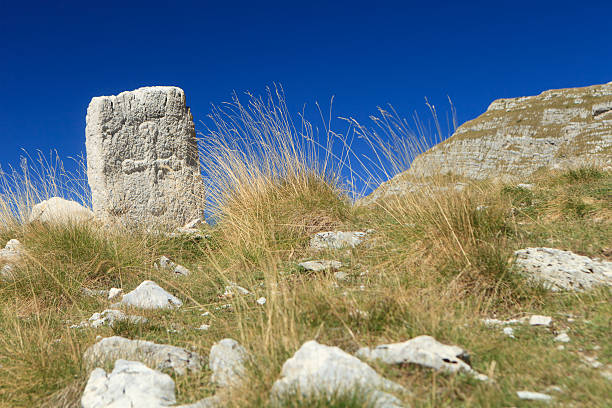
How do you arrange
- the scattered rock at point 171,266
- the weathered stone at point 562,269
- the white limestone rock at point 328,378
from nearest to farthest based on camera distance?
1. the white limestone rock at point 328,378
2. the weathered stone at point 562,269
3. the scattered rock at point 171,266

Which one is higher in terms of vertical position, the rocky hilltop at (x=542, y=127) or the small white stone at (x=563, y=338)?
the rocky hilltop at (x=542, y=127)

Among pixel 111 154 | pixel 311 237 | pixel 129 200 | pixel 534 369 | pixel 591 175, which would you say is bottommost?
pixel 534 369

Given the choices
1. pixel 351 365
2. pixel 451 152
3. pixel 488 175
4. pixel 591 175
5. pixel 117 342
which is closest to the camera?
pixel 351 365

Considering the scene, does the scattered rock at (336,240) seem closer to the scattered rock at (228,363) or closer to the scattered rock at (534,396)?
the scattered rock at (228,363)

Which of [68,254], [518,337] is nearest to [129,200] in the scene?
[68,254]

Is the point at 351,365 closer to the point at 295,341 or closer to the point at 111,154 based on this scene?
the point at 295,341

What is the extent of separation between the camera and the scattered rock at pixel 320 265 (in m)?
3.91

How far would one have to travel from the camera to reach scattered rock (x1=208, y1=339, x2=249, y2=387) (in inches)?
78.8

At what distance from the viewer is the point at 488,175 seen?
6.11 meters

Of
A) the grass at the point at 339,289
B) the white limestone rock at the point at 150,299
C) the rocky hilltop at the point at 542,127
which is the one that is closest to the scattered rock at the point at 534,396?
the grass at the point at 339,289

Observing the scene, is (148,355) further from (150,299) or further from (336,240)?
(336,240)

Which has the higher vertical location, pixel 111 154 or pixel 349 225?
pixel 111 154

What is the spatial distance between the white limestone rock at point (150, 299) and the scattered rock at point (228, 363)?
1623mm

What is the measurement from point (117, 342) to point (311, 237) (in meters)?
2.62
